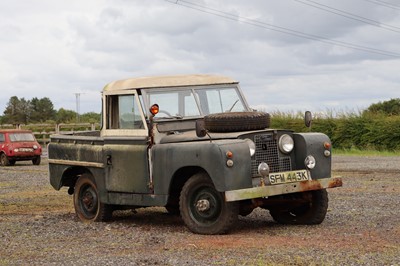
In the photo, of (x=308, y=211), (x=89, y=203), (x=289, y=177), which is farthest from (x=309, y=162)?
(x=89, y=203)

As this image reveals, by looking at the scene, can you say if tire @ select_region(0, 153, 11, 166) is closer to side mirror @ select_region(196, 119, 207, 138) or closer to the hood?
the hood

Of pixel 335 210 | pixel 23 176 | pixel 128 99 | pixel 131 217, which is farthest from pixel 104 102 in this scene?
pixel 23 176

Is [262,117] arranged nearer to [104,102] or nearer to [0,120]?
[104,102]

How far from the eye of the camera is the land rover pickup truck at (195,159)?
33.9ft

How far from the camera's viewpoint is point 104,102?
12.5 m

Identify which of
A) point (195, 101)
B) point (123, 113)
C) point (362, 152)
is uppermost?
point (195, 101)

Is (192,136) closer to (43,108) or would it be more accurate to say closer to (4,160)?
(4,160)

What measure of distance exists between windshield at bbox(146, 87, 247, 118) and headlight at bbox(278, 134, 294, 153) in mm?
1480

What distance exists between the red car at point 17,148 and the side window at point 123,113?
22.7m

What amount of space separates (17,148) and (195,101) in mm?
23665

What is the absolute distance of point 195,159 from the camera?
10.4m

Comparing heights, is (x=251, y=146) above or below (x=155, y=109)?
below

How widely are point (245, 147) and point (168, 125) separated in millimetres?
1806

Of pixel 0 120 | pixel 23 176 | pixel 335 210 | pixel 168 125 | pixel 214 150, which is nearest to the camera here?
pixel 214 150
